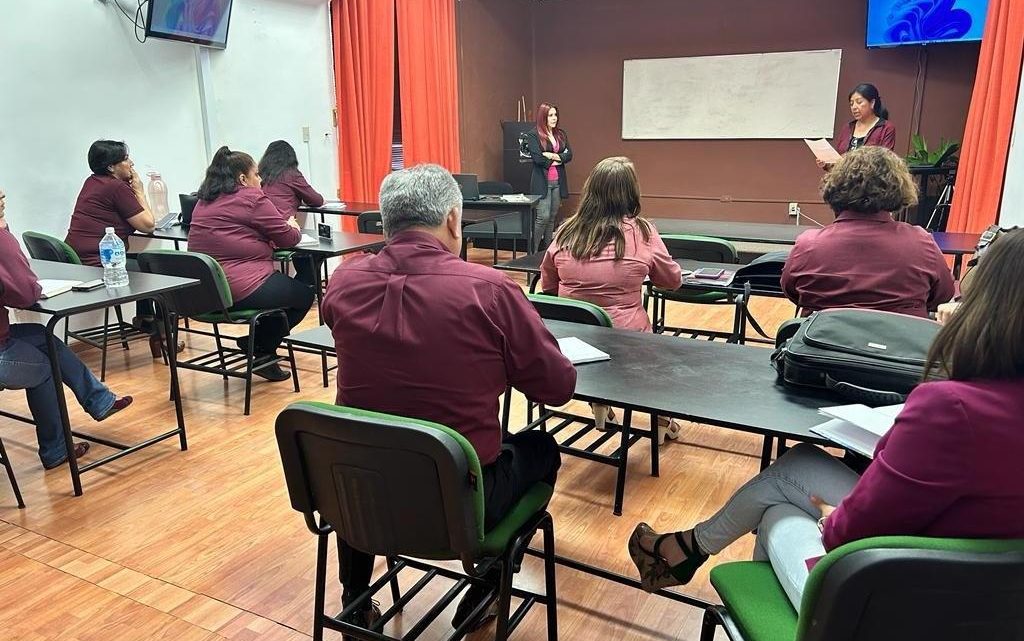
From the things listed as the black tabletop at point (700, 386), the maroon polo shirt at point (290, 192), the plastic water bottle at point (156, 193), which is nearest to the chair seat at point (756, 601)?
the black tabletop at point (700, 386)

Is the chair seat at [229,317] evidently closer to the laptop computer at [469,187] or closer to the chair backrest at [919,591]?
the laptop computer at [469,187]

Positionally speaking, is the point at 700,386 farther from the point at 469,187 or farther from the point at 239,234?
the point at 469,187

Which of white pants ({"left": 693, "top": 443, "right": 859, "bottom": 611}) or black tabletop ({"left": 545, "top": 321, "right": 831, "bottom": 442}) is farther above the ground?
black tabletop ({"left": 545, "top": 321, "right": 831, "bottom": 442})

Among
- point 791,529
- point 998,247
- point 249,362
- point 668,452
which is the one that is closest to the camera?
point 998,247

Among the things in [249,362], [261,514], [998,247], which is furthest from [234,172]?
[998,247]

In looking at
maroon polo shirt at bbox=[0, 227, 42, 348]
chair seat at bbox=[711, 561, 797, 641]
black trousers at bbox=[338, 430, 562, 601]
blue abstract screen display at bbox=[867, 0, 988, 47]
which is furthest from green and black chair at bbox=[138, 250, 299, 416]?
blue abstract screen display at bbox=[867, 0, 988, 47]

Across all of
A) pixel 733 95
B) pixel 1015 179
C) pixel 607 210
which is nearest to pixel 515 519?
pixel 607 210

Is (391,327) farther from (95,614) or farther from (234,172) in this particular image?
(234,172)

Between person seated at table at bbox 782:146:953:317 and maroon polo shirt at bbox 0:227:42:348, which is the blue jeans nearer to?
maroon polo shirt at bbox 0:227:42:348

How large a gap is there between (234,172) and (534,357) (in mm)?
2636

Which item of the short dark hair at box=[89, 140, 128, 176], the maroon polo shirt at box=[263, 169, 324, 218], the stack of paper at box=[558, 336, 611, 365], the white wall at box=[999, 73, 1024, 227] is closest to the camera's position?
the stack of paper at box=[558, 336, 611, 365]

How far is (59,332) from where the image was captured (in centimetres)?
455

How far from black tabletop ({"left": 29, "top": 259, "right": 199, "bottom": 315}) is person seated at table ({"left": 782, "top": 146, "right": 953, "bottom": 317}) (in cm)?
240

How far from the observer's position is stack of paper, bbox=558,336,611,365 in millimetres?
1847
